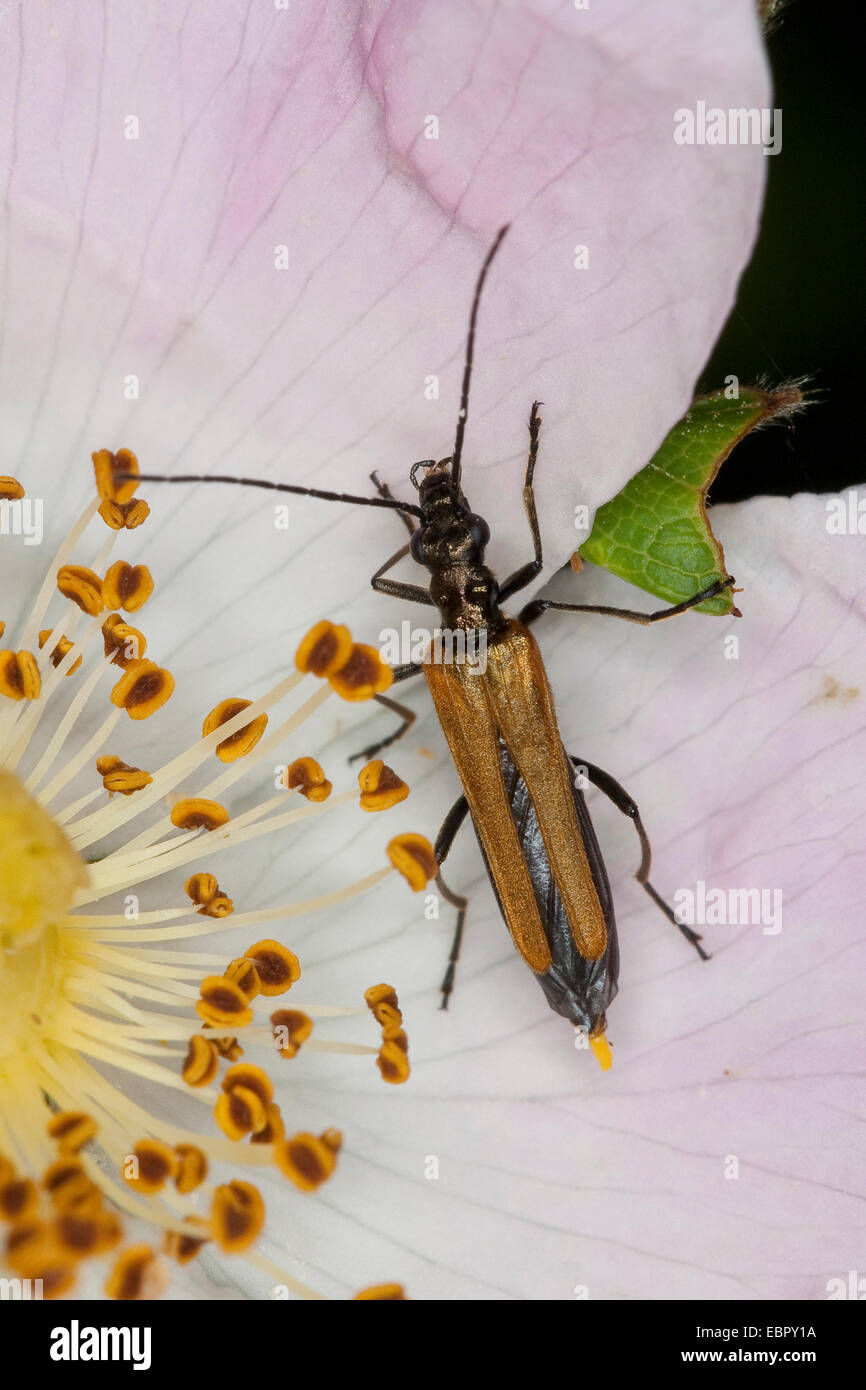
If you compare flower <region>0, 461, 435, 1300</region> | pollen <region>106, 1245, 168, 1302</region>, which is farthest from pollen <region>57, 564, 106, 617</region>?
pollen <region>106, 1245, 168, 1302</region>

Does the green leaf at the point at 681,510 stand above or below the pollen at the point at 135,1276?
above

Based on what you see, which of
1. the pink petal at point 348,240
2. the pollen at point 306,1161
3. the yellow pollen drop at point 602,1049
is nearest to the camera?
the pink petal at point 348,240

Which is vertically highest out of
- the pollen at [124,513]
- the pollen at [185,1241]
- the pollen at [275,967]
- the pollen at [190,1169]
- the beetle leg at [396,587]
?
the pollen at [124,513]

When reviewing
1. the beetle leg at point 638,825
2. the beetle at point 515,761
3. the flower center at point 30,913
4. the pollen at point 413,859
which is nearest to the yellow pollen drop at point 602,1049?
the beetle at point 515,761

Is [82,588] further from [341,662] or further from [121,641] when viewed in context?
[341,662]

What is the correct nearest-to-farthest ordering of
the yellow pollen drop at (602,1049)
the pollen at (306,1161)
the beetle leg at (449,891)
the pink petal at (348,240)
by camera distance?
Result: 1. the pink petal at (348,240)
2. the pollen at (306,1161)
3. the yellow pollen drop at (602,1049)
4. the beetle leg at (449,891)

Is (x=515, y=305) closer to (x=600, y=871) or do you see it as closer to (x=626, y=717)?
(x=626, y=717)

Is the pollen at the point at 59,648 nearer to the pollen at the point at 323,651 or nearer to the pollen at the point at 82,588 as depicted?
the pollen at the point at 82,588

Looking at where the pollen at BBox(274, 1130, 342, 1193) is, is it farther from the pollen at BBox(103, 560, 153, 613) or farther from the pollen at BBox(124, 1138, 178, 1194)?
the pollen at BBox(103, 560, 153, 613)
